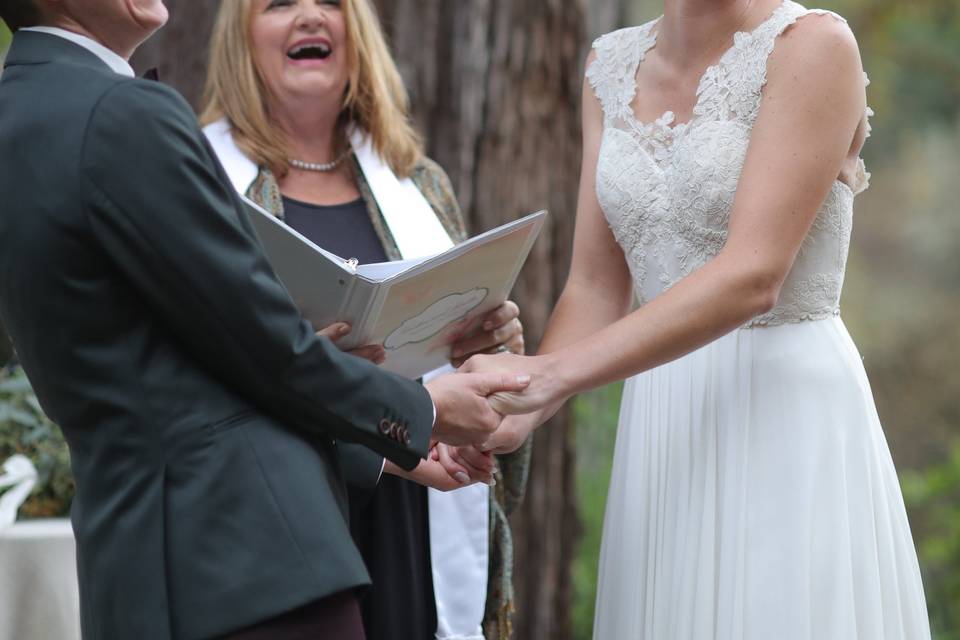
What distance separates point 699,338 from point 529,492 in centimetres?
219

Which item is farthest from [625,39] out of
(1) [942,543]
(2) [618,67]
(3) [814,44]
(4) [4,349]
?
(1) [942,543]

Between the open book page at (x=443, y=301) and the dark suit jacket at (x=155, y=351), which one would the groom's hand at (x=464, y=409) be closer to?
the open book page at (x=443, y=301)

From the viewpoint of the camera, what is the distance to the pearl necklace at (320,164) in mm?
3215

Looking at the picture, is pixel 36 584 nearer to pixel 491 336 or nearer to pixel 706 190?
pixel 491 336

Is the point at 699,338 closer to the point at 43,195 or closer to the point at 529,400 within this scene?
the point at 529,400

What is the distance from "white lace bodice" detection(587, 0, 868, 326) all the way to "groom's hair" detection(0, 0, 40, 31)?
1.21m

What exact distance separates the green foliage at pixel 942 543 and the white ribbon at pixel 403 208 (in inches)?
157

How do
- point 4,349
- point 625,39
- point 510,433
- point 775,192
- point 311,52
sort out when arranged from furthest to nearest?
1. point 4,349
2. point 311,52
3. point 625,39
4. point 510,433
5. point 775,192

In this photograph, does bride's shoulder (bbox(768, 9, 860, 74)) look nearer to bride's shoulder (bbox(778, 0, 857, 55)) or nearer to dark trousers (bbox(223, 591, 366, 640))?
bride's shoulder (bbox(778, 0, 857, 55))

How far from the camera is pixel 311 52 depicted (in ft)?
10.6

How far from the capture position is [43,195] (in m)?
1.77

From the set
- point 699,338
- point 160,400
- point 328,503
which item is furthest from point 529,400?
point 160,400

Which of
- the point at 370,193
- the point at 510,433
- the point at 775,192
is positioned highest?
the point at 775,192

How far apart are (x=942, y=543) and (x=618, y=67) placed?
187 inches
